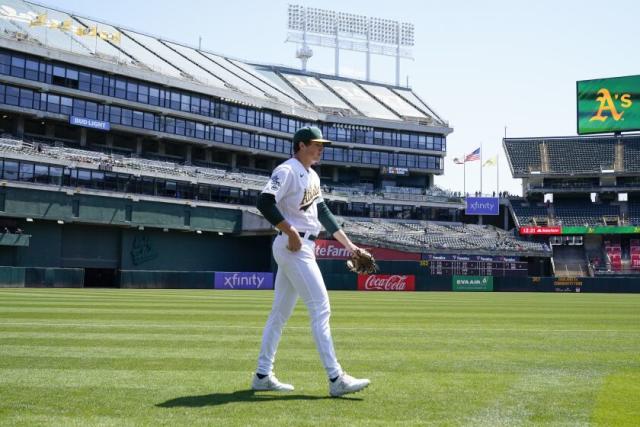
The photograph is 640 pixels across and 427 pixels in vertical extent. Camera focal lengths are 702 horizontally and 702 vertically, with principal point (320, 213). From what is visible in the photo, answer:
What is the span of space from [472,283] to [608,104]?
1284 inches

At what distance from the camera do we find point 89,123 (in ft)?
185

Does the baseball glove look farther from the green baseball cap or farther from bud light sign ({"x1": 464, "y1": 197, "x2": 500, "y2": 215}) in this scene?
bud light sign ({"x1": 464, "y1": 197, "x2": 500, "y2": 215})

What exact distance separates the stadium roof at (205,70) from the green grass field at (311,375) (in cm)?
4729

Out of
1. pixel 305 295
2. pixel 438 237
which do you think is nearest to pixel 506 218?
pixel 438 237

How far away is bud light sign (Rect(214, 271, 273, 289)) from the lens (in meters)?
44.1

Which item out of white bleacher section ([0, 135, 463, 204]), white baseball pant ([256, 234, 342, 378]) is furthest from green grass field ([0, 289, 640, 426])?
white bleacher section ([0, 135, 463, 204])

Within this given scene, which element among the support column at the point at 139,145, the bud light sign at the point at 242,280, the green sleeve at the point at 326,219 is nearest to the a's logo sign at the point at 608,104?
the bud light sign at the point at 242,280

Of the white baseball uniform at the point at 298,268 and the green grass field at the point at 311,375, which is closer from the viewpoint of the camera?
the green grass field at the point at 311,375

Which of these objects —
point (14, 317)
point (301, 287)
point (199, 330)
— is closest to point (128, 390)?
point (301, 287)

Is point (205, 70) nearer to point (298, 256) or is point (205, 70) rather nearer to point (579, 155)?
point (579, 155)

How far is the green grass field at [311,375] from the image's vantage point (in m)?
5.78

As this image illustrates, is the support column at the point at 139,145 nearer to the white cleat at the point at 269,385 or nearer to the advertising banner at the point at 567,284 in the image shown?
the advertising banner at the point at 567,284

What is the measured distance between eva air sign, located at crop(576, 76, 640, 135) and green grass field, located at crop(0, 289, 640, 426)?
204 ft

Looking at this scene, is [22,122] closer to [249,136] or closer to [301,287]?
[249,136]
